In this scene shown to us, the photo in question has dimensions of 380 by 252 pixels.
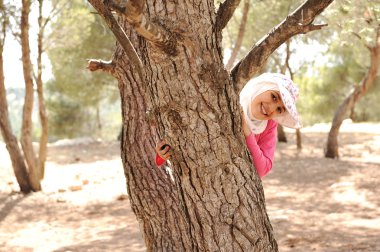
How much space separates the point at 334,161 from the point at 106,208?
515 centimetres

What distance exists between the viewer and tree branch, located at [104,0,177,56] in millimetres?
1907

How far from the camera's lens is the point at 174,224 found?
3.74 m

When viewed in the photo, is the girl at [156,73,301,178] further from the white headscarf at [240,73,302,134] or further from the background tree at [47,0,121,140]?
the background tree at [47,0,121,140]

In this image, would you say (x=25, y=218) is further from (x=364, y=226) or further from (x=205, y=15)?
(x=205, y=15)

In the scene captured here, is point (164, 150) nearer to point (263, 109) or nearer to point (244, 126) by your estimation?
point (244, 126)

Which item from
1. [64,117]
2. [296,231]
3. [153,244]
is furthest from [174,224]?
[64,117]

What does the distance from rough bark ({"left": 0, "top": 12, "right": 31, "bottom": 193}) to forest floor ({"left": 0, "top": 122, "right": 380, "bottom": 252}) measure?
30 centimetres

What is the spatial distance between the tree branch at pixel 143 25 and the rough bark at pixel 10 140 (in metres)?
7.60

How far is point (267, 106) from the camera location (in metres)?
2.75

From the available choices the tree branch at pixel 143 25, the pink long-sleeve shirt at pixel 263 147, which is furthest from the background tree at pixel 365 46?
the tree branch at pixel 143 25

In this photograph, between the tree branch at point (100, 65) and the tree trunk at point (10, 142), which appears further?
the tree trunk at point (10, 142)

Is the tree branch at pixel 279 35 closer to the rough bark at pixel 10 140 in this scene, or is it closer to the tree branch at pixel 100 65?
the tree branch at pixel 100 65

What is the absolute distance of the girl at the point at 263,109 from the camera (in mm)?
2680

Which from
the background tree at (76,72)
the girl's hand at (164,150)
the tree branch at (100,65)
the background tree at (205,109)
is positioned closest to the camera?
the background tree at (205,109)
